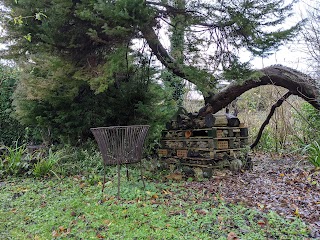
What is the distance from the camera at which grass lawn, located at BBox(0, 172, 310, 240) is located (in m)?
2.32

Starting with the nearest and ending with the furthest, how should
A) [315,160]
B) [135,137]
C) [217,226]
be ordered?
[217,226], [135,137], [315,160]

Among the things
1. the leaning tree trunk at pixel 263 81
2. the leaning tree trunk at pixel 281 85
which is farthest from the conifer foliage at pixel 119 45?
the leaning tree trunk at pixel 281 85

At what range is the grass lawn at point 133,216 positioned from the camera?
2320 mm

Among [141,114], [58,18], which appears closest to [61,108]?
[141,114]

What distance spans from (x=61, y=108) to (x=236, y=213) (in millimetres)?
3797

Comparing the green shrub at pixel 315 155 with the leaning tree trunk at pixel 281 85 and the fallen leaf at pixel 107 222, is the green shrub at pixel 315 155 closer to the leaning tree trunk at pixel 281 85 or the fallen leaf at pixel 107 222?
the leaning tree trunk at pixel 281 85

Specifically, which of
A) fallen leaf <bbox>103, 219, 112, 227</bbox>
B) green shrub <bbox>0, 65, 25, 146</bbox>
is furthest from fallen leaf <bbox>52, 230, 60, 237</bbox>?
green shrub <bbox>0, 65, 25, 146</bbox>

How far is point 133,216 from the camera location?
265 cm

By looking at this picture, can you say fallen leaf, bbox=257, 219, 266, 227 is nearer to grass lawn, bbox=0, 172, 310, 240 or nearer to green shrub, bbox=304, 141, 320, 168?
grass lawn, bbox=0, 172, 310, 240

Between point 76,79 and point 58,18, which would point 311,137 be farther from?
point 58,18

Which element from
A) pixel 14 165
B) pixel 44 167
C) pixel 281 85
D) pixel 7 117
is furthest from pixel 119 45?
pixel 7 117

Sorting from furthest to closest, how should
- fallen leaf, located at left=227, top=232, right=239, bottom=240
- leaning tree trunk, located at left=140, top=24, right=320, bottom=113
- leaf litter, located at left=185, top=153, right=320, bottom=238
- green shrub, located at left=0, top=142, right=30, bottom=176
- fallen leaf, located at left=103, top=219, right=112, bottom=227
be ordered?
green shrub, located at left=0, top=142, right=30, bottom=176 → leaning tree trunk, located at left=140, top=24, right=320, bottom=113 → leaf litter, located at left=185, top=153, right=320, bottom=238 → fallen leaf, located at left=103, top=219, right=112, bottom=227 → fallen leaf, located at left=227, top=232, right=239, bottom=240

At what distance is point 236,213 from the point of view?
8.72 feet

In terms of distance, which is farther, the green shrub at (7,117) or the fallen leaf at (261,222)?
the green shrub at (7,117)
